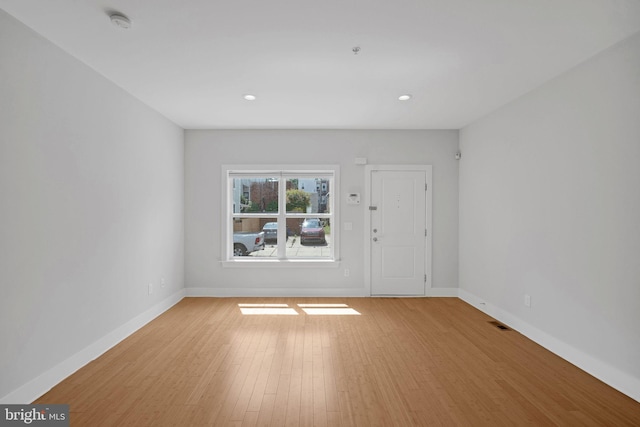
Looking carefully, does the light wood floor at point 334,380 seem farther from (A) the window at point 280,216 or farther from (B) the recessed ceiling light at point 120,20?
(B) the recessed ceiling light at point 120,20

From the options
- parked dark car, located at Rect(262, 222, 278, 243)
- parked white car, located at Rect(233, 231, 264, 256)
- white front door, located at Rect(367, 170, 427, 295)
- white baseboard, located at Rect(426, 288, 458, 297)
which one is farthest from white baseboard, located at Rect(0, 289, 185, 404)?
white baseboard, located at Rect(426, 288, 458, 297)

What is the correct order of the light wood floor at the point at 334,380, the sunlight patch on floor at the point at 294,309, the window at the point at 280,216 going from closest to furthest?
the light wood floor at the point at 334,380 → the sunlight patch on floor at the point at 294,309 → the window at the point at 280,216

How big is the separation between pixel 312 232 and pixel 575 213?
11.0ft

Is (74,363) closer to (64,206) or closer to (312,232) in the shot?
(64,206)

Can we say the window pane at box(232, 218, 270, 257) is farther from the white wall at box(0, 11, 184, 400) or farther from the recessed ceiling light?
the recessed ceiling light

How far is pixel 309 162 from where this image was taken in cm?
496

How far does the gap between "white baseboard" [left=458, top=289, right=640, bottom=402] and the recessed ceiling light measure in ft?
14.5

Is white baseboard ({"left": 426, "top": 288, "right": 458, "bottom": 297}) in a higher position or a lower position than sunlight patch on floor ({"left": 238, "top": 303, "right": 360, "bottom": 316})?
higher

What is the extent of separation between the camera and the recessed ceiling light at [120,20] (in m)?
2.05

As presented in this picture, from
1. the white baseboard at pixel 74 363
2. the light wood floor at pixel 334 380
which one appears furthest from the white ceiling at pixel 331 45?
the light wood floor at pixel 334 380

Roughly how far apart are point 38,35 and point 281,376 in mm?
3222

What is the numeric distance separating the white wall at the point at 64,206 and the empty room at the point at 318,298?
2cm

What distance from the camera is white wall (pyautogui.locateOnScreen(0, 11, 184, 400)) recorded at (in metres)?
2.13

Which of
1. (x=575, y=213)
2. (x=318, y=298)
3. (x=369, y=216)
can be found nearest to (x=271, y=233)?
(x=318, y=298)
